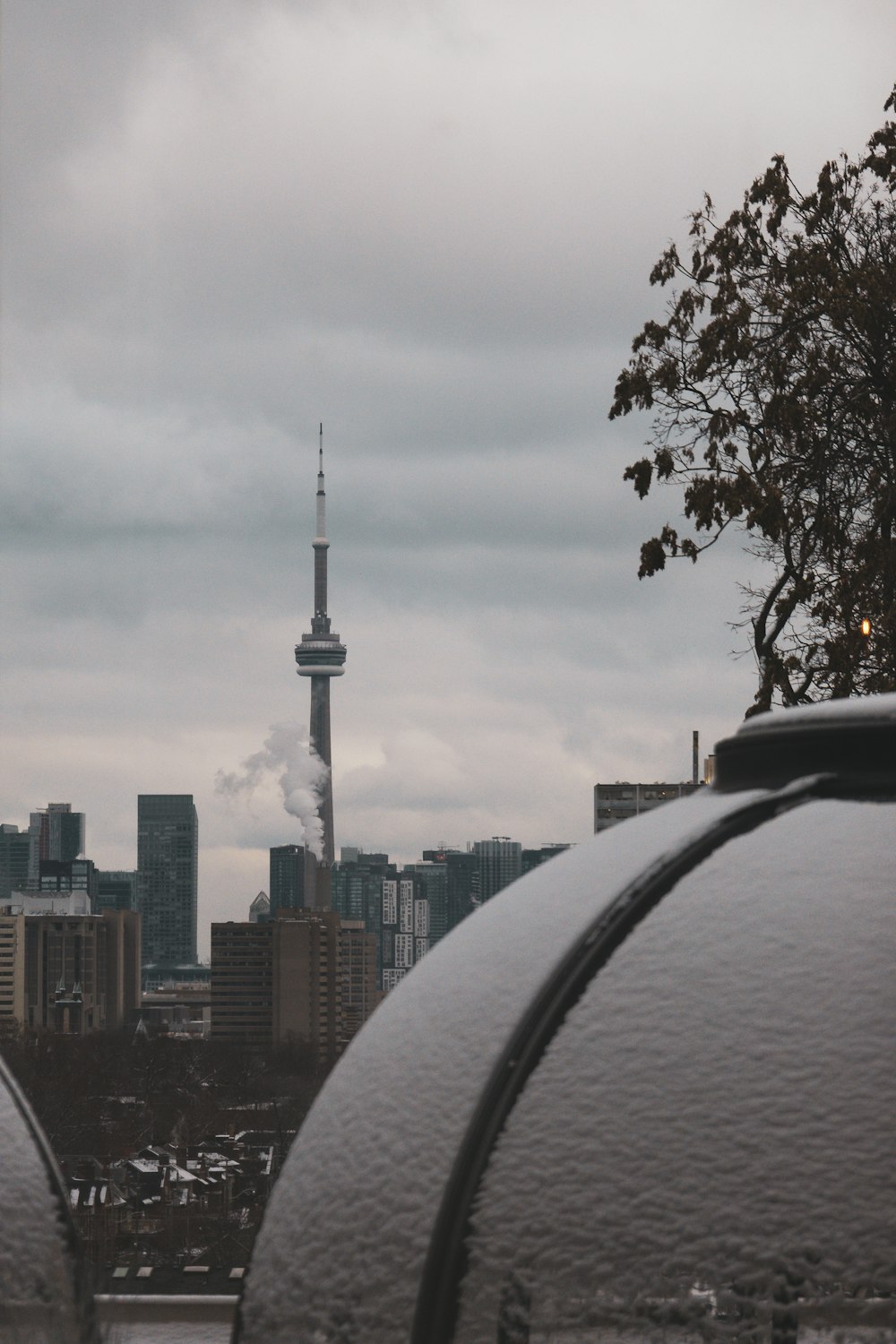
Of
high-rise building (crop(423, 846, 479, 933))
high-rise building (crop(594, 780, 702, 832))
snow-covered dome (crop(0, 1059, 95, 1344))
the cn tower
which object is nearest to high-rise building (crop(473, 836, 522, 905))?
high-rise building (crop(423, 846, 479, 933))

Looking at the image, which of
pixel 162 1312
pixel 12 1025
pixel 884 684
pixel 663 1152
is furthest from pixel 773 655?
pixel 12 1025

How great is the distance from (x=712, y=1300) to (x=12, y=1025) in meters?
44.0

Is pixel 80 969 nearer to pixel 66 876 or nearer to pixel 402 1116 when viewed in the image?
pixel 402 1116

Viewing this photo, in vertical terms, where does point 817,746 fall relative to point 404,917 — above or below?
above

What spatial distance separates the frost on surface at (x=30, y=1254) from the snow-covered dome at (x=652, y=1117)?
28cm

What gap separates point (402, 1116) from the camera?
178 cm

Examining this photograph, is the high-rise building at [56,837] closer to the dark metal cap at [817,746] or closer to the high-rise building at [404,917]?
the high-rise building at [404,917]

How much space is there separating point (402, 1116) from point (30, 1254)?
53 cm

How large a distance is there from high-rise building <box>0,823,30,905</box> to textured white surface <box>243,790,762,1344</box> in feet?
613

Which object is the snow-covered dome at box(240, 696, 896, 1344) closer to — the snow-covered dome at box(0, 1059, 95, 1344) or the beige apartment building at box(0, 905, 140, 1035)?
the snow-covered dome at box(0, 1059, 95, 1344)

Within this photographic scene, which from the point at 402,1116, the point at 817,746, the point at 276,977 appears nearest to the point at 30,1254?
the point at 402,1116

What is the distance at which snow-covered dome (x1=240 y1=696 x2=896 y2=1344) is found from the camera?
1.55m

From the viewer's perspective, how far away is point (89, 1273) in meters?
2.12

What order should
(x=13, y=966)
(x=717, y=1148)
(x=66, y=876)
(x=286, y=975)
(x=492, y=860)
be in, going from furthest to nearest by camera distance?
1. (x=66, y=876)
2. (x=492, y=860)
3. (x=286, y=975)
4. (x=13, y=966)
5. (x=717, y=1148)
